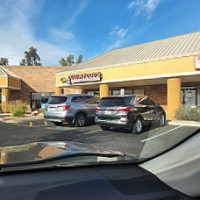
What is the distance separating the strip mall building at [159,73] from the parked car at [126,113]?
6.44 meters

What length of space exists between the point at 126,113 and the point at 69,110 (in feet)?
11.9

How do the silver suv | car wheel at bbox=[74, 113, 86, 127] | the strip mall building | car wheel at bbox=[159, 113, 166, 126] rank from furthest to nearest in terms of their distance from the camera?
the strip mall building → car wheel at bbox=[74, 113, 86, 127] → car wheel at bbox=[159, 113, 166, 126] → the silver suv

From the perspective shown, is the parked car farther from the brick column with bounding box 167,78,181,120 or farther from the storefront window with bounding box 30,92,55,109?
the storefront window with bounding box 30,92,55,109

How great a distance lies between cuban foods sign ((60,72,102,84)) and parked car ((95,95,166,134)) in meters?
9.65

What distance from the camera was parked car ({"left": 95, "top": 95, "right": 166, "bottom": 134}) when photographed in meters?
7.31

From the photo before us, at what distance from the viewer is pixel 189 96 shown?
56.4ft

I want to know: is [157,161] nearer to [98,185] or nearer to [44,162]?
[98,185]

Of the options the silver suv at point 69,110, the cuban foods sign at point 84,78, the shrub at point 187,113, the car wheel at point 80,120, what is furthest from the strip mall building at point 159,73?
the car wheel at point 80,120

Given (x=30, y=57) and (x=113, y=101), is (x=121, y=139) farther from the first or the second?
(x=30, y=57)

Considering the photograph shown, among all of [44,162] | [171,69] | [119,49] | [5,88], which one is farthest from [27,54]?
[44,162]

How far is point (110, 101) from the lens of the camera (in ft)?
26.3

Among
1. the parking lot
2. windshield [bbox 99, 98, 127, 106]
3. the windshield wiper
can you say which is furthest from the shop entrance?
the windshield wiper

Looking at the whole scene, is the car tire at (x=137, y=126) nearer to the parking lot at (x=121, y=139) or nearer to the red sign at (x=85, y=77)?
the parking lot at (x=121, y=139)

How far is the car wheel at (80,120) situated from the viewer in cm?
983
